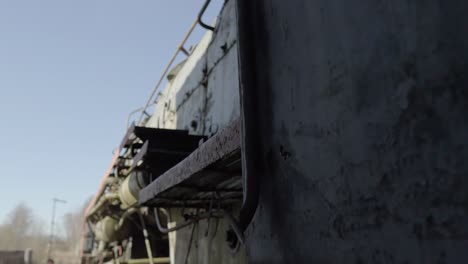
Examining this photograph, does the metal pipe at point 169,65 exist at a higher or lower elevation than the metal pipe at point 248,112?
higher

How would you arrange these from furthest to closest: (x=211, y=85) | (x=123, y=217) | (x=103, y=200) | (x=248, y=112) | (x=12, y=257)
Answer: (x=12, y=257) < (x=103, y=200) < (x=123, y=217) < (x=211, y=85) < (x=248, y=112)

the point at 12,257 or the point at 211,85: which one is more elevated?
the point at 211,85

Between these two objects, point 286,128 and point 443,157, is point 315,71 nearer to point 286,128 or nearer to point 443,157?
point 286,128

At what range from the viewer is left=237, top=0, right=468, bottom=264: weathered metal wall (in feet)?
2.82

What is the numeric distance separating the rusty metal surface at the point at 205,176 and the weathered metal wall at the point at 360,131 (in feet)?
2.24

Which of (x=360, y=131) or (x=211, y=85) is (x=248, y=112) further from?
(x=211, y=85)

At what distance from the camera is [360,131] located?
1084mm

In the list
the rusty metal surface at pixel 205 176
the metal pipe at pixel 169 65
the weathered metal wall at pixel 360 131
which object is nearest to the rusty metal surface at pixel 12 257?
the metal pipe at pixel 169 65

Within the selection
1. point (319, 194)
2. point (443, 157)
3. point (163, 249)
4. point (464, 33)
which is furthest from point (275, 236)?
point (163, 249)

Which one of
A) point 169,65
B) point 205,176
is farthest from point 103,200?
point 205,176

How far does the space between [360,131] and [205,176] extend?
189 centimetres

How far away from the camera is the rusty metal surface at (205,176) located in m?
2.28

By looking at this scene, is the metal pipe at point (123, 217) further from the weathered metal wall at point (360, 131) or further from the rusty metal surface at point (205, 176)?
the weathered metal wall at point (360, 131)

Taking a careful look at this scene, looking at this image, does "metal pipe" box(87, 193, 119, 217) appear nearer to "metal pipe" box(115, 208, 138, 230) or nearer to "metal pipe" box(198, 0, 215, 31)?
"metal pipe" box(115, 208, 138, 230)
